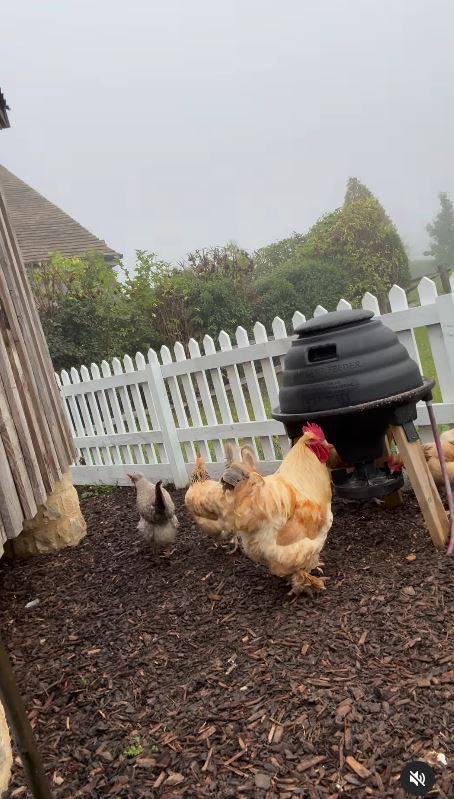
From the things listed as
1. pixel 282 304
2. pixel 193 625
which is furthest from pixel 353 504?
pixel 282 304

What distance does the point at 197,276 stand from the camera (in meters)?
13.4

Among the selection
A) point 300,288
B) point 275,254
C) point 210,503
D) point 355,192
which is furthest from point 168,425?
point 355,192

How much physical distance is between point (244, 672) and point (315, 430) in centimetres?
121

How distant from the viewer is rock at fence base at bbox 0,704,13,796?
1795 mm

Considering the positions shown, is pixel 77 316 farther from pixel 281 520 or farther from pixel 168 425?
pixel 281 520

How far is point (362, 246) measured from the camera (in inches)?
468

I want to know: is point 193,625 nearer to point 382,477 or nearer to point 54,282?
point 382,477

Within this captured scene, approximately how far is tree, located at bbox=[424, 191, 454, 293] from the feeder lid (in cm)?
780

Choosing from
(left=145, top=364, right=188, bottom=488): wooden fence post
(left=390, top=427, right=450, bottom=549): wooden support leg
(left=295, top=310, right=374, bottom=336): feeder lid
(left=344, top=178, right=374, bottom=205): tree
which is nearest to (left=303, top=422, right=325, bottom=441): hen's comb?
(left=390, top=427, right=450, bottom=549): wooden support leg

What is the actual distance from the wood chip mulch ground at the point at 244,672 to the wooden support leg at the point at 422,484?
129 millimetres

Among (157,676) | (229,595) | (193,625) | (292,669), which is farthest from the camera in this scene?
(229,595)

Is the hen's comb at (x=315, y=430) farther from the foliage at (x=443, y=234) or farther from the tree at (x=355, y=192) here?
the tree at (x=355, y=192)

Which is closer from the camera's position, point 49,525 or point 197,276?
point 49,525

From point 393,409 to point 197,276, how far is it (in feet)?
36.2
